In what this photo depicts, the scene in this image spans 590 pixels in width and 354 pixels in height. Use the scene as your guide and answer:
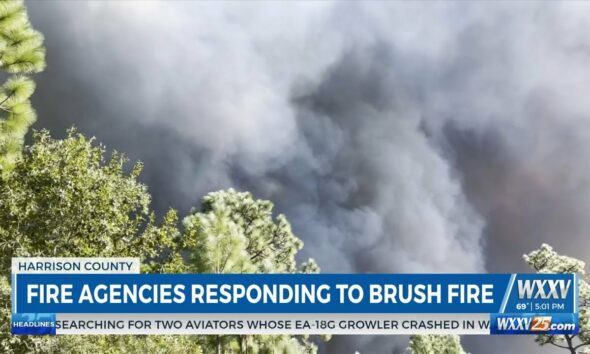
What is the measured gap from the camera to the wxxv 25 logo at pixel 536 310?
1464 centimetres

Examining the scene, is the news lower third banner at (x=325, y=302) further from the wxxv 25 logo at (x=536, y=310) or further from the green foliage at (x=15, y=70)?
the green foliage at (x=15, y=70)

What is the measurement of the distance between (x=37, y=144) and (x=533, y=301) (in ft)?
49.0

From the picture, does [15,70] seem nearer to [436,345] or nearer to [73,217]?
[73,217]

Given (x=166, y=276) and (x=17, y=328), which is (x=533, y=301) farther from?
(x=17, y=328)

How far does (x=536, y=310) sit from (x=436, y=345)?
40.5 m

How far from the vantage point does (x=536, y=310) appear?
15.0m

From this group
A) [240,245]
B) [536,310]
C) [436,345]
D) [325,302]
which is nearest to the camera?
[325,302]

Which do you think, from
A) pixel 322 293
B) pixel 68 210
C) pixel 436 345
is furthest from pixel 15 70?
pixel 436 345

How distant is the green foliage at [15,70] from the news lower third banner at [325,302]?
4740mm

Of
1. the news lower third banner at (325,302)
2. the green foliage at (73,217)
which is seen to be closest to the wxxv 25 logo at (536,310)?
the news lower third banner at (325,302)

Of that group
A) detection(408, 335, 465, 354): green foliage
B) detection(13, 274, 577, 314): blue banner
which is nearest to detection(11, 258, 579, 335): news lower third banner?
detection(13, 274, 577, 314): blue banner

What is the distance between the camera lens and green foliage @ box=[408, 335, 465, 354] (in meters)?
53.0

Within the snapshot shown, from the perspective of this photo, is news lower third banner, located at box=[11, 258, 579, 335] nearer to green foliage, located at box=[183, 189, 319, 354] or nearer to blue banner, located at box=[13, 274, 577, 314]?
blue banner, located at box=[13, 274, 577, 314]

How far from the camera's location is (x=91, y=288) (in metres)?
15.1
